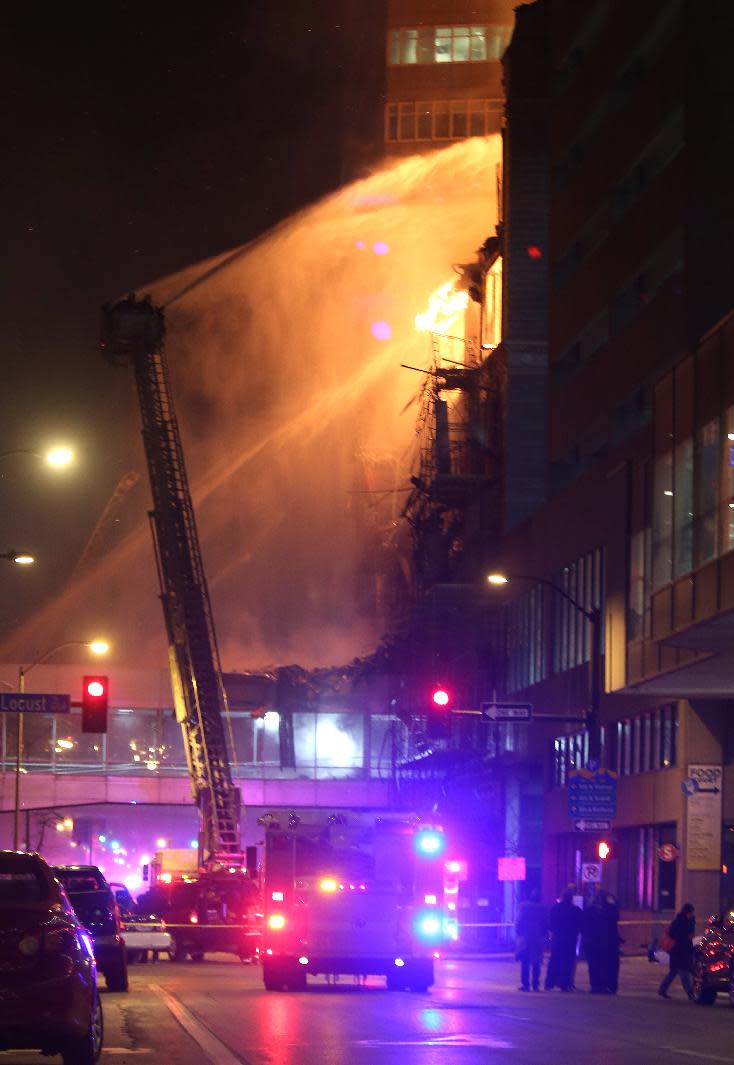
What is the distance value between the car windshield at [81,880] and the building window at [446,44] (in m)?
82.8

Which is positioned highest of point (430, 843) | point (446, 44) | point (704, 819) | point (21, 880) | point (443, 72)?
point (446, 44)

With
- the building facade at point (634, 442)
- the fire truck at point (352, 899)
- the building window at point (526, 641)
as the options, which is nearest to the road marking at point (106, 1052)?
the fire truck at point (352, 899)

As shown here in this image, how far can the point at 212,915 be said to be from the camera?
144 feet

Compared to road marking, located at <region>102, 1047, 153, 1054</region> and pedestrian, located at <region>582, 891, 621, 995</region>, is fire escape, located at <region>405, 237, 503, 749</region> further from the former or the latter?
road marking, located at <region>102, 1047, 153, 1054</region>

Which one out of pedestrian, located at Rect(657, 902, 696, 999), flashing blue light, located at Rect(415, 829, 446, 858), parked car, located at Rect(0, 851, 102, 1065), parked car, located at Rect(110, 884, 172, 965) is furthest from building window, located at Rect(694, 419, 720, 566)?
parked car, located at Rect(0, 851, 102, 1065)

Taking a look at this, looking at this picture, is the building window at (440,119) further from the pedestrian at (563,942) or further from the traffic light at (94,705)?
the pedestrian at (563,942)

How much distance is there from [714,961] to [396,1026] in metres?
9.19

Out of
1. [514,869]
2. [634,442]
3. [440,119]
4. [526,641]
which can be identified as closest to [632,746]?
[514,869]

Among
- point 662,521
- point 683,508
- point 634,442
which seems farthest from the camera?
point 634,442

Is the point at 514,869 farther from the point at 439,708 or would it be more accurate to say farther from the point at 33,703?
the point at 33,703

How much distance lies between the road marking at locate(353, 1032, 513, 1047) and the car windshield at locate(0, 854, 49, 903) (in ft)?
15.1

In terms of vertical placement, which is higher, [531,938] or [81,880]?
[81,880]

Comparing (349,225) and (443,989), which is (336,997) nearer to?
(443,989)

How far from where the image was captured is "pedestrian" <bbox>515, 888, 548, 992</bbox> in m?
31.9
